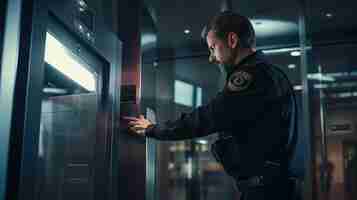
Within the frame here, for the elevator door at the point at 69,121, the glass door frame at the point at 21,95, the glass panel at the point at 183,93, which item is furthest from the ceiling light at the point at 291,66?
the glass door frame at the point at 21,95

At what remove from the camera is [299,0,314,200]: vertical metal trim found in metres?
3.96

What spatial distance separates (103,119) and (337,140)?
332 cm

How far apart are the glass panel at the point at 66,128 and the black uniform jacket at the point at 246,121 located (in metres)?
0.20

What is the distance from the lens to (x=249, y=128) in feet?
4.15

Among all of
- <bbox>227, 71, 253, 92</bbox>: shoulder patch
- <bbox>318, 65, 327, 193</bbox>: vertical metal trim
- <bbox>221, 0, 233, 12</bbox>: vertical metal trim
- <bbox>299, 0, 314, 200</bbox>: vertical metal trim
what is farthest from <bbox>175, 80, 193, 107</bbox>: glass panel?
<bbox>227, 71, 253, 92</bbox>: shoulder patch

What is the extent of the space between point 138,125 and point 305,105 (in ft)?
10.1

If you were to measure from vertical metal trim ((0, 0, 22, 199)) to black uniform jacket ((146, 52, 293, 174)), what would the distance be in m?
0.61

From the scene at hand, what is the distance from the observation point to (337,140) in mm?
4094

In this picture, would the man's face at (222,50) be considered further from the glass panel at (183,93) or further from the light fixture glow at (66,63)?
the glass panel at (183,93)

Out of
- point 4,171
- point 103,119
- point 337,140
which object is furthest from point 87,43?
point 337,140

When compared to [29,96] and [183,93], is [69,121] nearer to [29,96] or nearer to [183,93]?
[29,96]

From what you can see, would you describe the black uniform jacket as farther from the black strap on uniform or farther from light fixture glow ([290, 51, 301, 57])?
light fixture glow ([290, 51, 301, 57])

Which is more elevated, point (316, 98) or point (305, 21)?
point (305, 21)

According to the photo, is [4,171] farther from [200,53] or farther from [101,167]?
[200,53]
